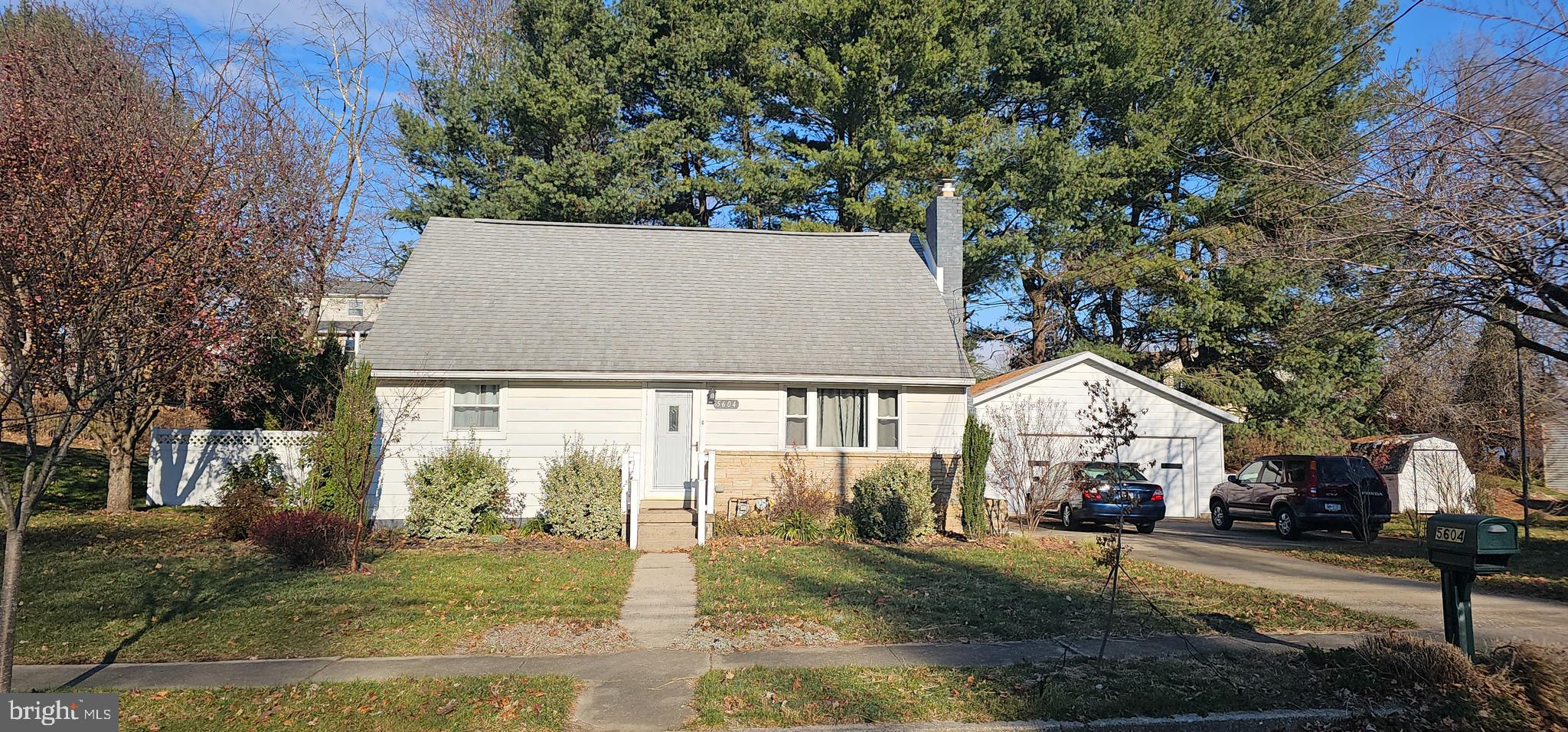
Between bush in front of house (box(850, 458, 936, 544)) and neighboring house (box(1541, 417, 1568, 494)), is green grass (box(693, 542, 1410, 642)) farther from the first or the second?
neighboring house (box(1541, 417, 1568, 494))

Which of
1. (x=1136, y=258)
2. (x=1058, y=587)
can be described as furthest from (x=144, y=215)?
(x=1136, y=258)

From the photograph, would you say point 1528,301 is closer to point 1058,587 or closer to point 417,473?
point 1058,587

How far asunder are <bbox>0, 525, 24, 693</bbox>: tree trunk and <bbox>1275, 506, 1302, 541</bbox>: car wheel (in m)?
19.3

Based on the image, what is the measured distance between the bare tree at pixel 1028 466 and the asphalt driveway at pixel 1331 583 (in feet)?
3.68

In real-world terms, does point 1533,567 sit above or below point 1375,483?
below

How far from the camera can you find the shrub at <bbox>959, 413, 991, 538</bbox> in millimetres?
14469

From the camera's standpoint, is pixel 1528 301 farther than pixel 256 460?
No

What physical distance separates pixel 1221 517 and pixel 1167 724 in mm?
15687

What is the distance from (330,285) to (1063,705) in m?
26.6

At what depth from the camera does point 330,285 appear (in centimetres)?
2655

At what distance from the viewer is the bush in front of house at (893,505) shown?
46.8 feet

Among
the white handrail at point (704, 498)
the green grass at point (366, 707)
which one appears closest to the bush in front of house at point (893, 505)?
the white handrail at point (704, 498)

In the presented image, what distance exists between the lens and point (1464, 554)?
250 inches

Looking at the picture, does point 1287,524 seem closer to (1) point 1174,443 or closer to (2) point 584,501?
(1) point 1174,443
